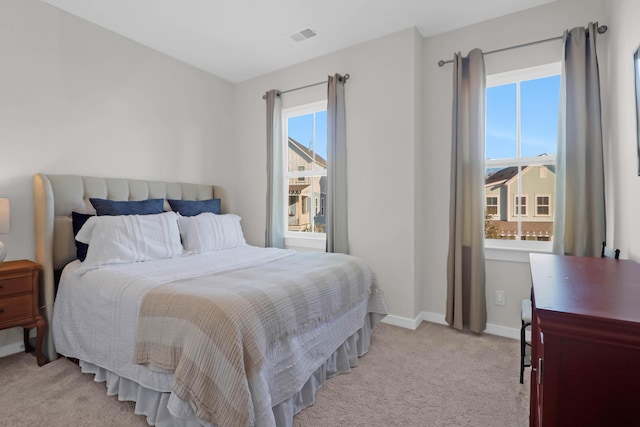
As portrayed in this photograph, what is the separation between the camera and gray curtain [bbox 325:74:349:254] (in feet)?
10.8

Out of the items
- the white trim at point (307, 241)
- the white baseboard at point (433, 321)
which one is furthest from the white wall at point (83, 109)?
the white baseboard at point (433, 321)

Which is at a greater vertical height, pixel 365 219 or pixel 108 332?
pixel 365 219

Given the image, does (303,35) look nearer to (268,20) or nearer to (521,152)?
(268,20)

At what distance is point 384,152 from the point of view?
10.2 ft

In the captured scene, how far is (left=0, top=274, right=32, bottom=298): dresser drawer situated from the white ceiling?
2.17m

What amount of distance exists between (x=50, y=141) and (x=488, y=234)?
3.85 metres

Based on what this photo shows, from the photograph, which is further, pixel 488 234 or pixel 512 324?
pixel 488 234

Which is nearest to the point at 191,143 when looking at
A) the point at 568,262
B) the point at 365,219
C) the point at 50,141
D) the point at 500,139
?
the point at 50,141

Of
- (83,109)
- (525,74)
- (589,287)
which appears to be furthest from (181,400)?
(525,74)

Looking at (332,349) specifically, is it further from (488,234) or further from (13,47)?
(13,47)

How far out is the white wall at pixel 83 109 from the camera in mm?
2443

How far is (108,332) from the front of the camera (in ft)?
6.16

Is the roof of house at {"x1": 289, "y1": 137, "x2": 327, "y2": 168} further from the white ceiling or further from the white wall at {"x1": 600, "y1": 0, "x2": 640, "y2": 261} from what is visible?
the white wall at {"x1": 600, "y1": 0, "x2": 640, "y2": 261}

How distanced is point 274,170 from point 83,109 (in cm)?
187
